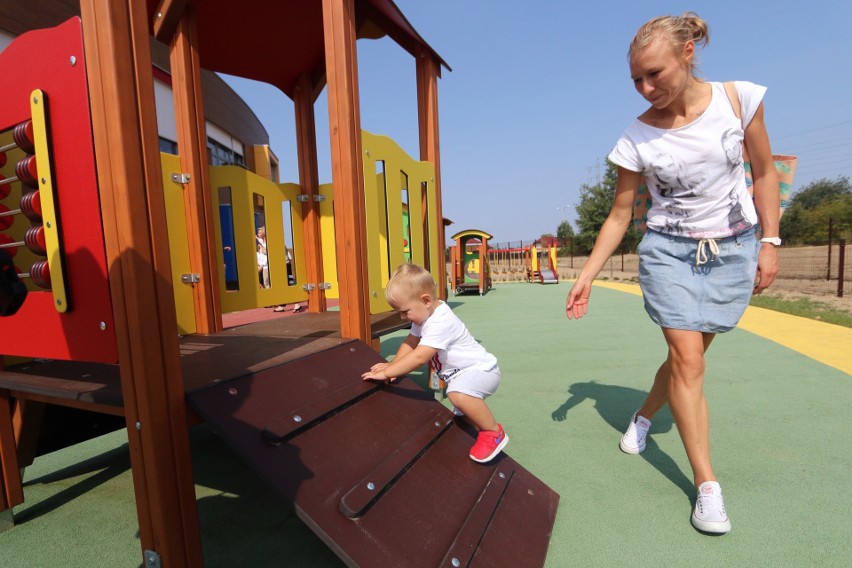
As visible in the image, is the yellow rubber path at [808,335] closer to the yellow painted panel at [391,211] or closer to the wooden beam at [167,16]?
the yellow painted panel at [391,211]

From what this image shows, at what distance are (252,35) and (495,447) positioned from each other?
3.40 meters

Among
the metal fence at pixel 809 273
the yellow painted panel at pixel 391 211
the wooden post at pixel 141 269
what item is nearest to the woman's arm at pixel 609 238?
the yellow painted panel at pixel 391 211

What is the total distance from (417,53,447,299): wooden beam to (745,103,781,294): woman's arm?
2326 mm

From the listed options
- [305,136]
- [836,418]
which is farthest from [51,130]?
[836,418]

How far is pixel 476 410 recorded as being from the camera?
1860 mm

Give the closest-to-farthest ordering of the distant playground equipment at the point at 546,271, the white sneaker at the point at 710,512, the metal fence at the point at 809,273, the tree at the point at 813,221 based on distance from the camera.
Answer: the white sneaker at the point at 710,512
the metal fence at the point at 809,273
the distant playground equipment at the point at 546,271
the tree at the point at 813,221

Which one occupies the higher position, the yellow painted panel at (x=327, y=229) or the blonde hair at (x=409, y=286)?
the yellow painted panel at (x=327, y=229)

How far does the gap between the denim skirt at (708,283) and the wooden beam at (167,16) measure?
314 centimetres

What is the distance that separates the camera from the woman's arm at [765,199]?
162 cm

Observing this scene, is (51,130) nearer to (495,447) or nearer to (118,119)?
(118,119)

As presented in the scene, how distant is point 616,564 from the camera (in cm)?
136

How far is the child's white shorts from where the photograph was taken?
190cm

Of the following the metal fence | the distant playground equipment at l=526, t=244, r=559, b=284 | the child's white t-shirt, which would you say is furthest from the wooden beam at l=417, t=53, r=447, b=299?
the distant playground equipment at l=526, t=244, r=559, b=284

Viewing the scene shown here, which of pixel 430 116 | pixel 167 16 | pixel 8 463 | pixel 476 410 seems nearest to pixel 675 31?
pixel 476 410
